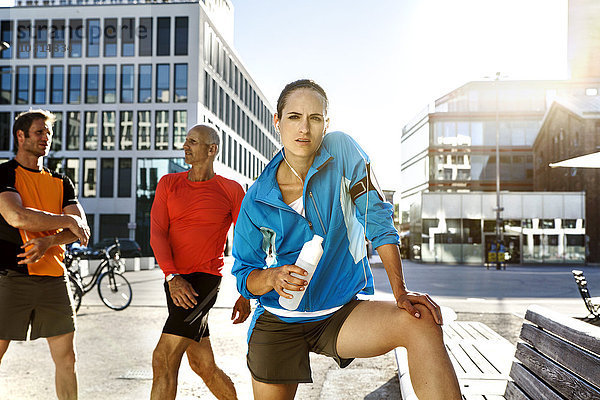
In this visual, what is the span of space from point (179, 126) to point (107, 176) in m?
6.90

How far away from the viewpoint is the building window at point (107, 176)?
160ft

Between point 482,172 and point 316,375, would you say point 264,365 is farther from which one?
point 482,172

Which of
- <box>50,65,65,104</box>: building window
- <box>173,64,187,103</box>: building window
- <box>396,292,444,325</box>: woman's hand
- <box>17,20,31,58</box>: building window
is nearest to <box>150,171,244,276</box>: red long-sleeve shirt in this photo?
<box>396,292,444,325</box>: woman's hand

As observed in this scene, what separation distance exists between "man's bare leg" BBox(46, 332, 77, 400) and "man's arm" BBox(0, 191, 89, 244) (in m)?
0.67

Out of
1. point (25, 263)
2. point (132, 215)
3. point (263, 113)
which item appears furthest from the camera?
point (263, 113)

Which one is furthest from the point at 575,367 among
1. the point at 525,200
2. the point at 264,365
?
the point at 525,200

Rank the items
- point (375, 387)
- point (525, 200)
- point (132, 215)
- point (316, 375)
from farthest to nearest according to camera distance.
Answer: point (132, 215) → point (525, 200) → point (316, 375) → point (375, 387)

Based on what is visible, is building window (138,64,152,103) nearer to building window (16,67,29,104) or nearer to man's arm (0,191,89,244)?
building window (16,67,29,104)

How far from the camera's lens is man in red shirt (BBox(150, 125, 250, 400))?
3.78 m

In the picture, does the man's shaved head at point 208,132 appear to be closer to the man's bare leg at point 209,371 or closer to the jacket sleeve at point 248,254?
the man's bare leg at point 209,371

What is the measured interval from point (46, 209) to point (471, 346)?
3774 millimetres

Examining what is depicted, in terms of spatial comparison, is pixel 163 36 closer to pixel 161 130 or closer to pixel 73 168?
pixel 161 130

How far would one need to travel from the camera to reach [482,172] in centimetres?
5375

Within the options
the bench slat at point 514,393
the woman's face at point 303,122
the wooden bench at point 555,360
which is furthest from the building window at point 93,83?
the woman's face at point 303,122
